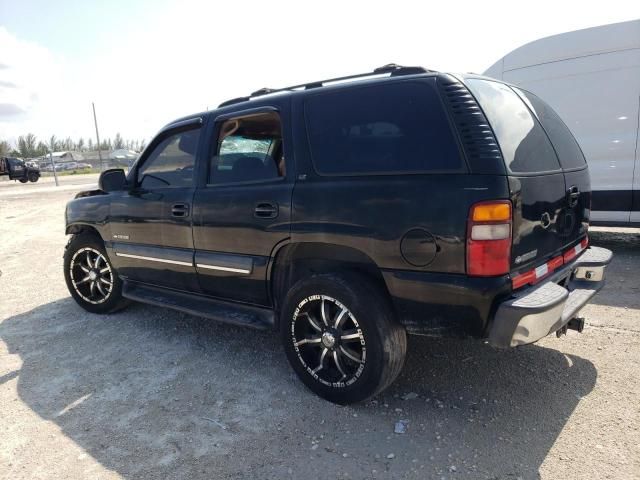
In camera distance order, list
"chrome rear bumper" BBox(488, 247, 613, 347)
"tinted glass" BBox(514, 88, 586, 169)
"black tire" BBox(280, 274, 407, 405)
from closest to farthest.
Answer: "chrome rear bumper" BBox(488, 247, 613, 347)
"black tire" BBox(280, 274, 407, 405)
"tinted glass" BBox(514, 88, 586, 169)

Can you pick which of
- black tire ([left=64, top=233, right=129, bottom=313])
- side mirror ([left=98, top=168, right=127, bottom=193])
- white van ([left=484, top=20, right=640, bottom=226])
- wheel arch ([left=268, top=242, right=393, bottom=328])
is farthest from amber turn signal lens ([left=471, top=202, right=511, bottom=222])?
white van ([left=484, top=20, right=640, bottom=226])

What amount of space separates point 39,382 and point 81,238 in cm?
179

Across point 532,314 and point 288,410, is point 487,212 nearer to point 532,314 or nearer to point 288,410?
point 532,314

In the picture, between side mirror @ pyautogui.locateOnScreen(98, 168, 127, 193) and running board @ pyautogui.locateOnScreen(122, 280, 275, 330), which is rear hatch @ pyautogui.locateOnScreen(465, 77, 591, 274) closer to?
running board @ pyautogui.locateOnScreen(122, 280, 275, 330)

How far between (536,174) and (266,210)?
163 centimetres

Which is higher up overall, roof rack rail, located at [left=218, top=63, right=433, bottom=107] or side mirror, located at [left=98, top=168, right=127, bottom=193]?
roof rack rail, located at [left=218, top=63, right=433, bottom=107]

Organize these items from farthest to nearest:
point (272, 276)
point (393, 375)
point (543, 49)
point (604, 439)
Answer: point (543, 49), point (272, 276), point (393, 375), point (604, 439)

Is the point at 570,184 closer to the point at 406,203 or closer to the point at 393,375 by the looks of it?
the point at 406,203

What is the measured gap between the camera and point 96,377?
11.0ft

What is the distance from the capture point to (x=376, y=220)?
2.52 metres

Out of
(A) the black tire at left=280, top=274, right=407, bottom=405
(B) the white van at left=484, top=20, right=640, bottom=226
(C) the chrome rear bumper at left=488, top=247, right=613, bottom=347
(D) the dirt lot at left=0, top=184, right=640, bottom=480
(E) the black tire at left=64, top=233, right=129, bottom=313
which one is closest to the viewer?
(C) the chrome rear bumper at left=488, top=247, right=613, bottom=347

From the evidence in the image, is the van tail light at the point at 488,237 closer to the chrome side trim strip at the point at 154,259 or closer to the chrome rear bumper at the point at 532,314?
the chrome rear bumper at the point at 532,314

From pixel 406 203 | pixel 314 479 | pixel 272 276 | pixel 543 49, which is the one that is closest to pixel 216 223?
pixel 272 276

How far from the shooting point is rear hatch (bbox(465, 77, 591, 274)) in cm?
239
